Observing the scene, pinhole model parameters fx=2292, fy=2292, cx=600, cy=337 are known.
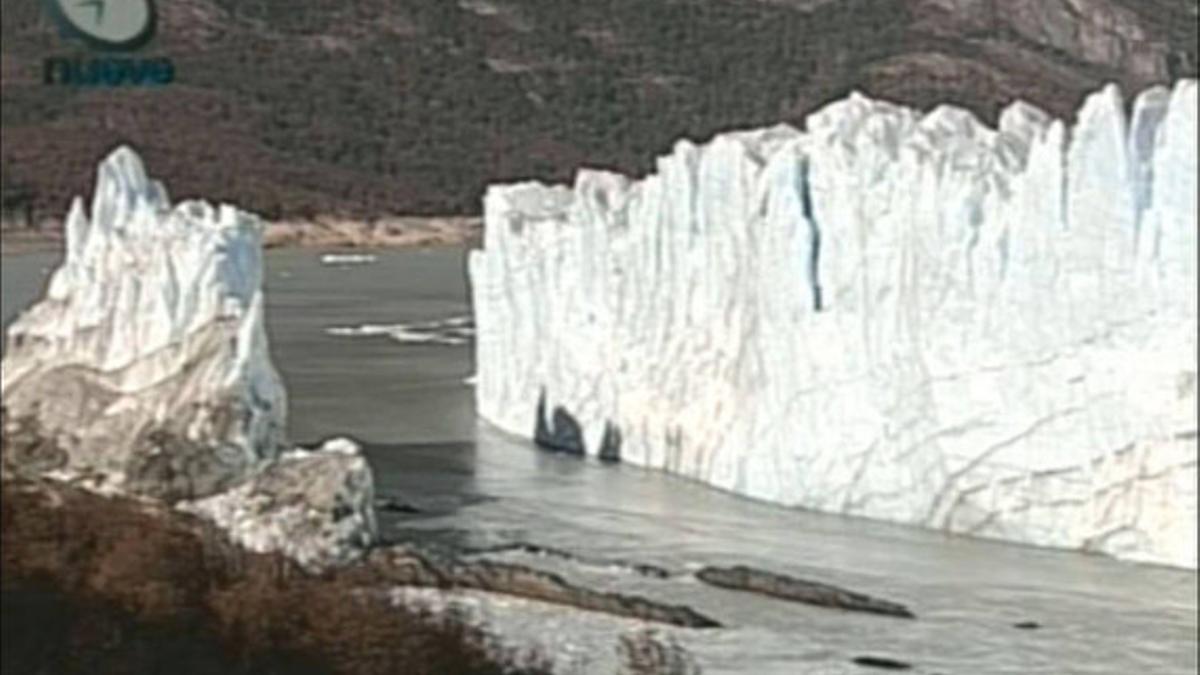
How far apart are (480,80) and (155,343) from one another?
0.92 meters

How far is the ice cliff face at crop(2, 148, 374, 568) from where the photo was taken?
12.7 ft

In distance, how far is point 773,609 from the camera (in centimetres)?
457

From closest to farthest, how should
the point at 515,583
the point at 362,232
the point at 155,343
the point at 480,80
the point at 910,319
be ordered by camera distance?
the point at 515,583 → the point at 155,343 → the point at 480,80 → the point at 362,232 → the point at 910,319

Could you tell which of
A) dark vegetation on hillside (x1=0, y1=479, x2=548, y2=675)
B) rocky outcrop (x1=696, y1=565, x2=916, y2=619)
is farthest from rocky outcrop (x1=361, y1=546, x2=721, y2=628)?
dark vegetation on hillside (x1=0, y1=479, x2=548, y2=675)

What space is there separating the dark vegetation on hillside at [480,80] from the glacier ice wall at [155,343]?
0.22m

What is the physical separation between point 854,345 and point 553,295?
1.51 m

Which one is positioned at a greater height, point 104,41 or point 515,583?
point 104,41

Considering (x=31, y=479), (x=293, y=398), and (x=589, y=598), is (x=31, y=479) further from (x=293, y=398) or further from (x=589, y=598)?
(x=293, y=398)

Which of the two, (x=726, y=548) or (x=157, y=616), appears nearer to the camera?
(x=157, y=616)

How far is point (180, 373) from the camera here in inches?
182

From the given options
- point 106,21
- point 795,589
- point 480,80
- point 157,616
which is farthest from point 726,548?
point 106,21

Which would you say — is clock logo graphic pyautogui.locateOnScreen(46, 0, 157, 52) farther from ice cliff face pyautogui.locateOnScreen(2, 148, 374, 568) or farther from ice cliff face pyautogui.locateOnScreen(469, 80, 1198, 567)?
ice cliff face pyautogui.locateOnScreen(469, 80, 1198, 567)

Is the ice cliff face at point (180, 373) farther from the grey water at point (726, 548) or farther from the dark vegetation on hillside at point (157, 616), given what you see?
the grey water at point (726, 548)

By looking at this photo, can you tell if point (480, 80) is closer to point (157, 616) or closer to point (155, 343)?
point (155, 343)
